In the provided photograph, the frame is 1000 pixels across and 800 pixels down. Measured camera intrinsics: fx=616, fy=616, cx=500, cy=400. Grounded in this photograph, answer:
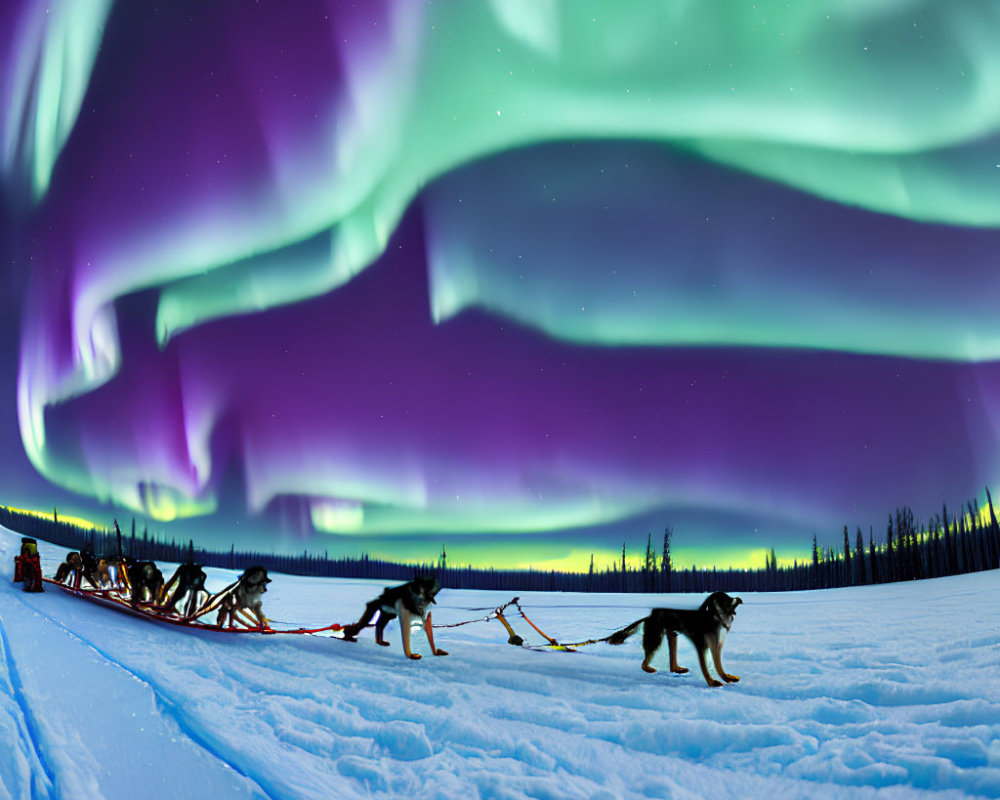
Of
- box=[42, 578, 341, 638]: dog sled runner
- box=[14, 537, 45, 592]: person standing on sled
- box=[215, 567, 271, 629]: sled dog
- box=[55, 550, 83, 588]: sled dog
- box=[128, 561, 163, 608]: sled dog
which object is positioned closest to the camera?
box=[42, 578, 341, 638]: dog sled runner

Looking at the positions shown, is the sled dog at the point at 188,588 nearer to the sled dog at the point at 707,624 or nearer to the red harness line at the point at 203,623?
the red harness line at the point at 203,623

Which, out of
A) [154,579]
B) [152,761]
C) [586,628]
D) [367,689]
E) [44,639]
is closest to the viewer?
[152,761]

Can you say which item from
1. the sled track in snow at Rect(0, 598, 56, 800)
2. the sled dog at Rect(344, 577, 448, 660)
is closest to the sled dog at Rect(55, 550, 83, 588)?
the sled track in snow at Rect(0, 598, 56, 800)

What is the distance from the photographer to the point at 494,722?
16.7 ft

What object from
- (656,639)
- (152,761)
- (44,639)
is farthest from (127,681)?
(656,639)

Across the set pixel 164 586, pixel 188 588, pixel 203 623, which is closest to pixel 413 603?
pixel 203 623

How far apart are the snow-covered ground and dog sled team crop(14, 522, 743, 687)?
0.38 metres

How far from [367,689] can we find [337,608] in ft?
41.4

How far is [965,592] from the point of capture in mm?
18859

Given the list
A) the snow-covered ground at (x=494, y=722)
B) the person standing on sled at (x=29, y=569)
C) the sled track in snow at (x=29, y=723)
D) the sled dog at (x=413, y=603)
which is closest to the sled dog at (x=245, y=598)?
the snow-covered ground at (x=494, y=722)

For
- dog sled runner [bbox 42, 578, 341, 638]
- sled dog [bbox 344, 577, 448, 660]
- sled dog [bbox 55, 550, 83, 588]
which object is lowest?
dog sled runner [bbox 42, 578, 341, 638]

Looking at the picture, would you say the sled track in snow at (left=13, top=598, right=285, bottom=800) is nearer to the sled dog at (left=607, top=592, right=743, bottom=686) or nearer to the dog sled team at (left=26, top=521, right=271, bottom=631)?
the dog sled team at (left=26, top=521, right=271, bottom=631)

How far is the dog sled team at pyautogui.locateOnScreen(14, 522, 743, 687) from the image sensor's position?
20.1 ft

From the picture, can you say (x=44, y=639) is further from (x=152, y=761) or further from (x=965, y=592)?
(x=965, y=592)
